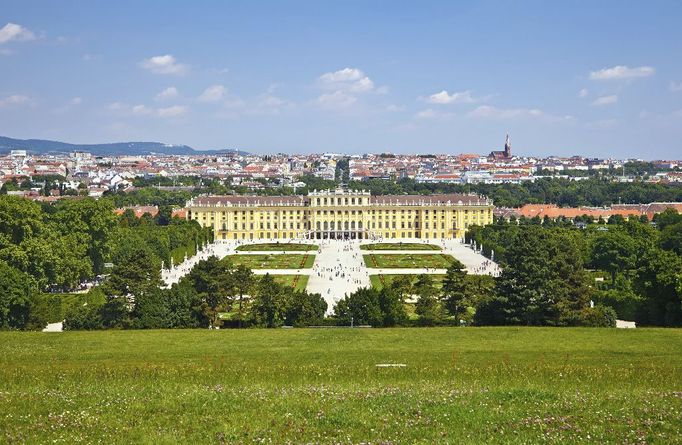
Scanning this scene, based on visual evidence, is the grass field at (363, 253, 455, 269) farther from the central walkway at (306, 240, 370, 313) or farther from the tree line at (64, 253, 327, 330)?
the tree line at (64, 253, 327, 330)

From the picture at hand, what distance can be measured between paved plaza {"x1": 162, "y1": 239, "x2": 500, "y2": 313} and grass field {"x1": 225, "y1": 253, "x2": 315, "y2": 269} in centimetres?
108

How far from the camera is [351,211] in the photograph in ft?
302

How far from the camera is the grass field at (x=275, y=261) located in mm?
60719

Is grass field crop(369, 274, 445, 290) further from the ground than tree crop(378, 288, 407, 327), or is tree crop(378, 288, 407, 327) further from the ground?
tree crop(378, 288, 407, 327)

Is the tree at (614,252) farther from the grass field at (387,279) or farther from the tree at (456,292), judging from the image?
the tree at (456,292)

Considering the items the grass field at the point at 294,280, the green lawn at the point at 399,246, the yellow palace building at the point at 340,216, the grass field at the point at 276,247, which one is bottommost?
the grass field at the point at 276,247

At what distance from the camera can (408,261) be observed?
209 ft

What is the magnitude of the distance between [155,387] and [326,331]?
33.2 feet

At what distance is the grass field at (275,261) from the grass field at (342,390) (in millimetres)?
39388

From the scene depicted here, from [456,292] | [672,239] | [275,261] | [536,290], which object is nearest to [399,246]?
[275,261]

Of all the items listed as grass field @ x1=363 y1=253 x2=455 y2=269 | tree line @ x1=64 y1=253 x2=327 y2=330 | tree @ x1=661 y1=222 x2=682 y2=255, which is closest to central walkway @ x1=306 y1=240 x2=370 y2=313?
grass field @ x1=363 y1=253 x2=455 y2=269

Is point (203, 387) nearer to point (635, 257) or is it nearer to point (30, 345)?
point (30, 345)

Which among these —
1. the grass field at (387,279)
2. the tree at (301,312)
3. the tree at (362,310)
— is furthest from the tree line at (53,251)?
the grass field at (387,279)

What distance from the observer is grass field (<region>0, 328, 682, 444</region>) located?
414 inches
